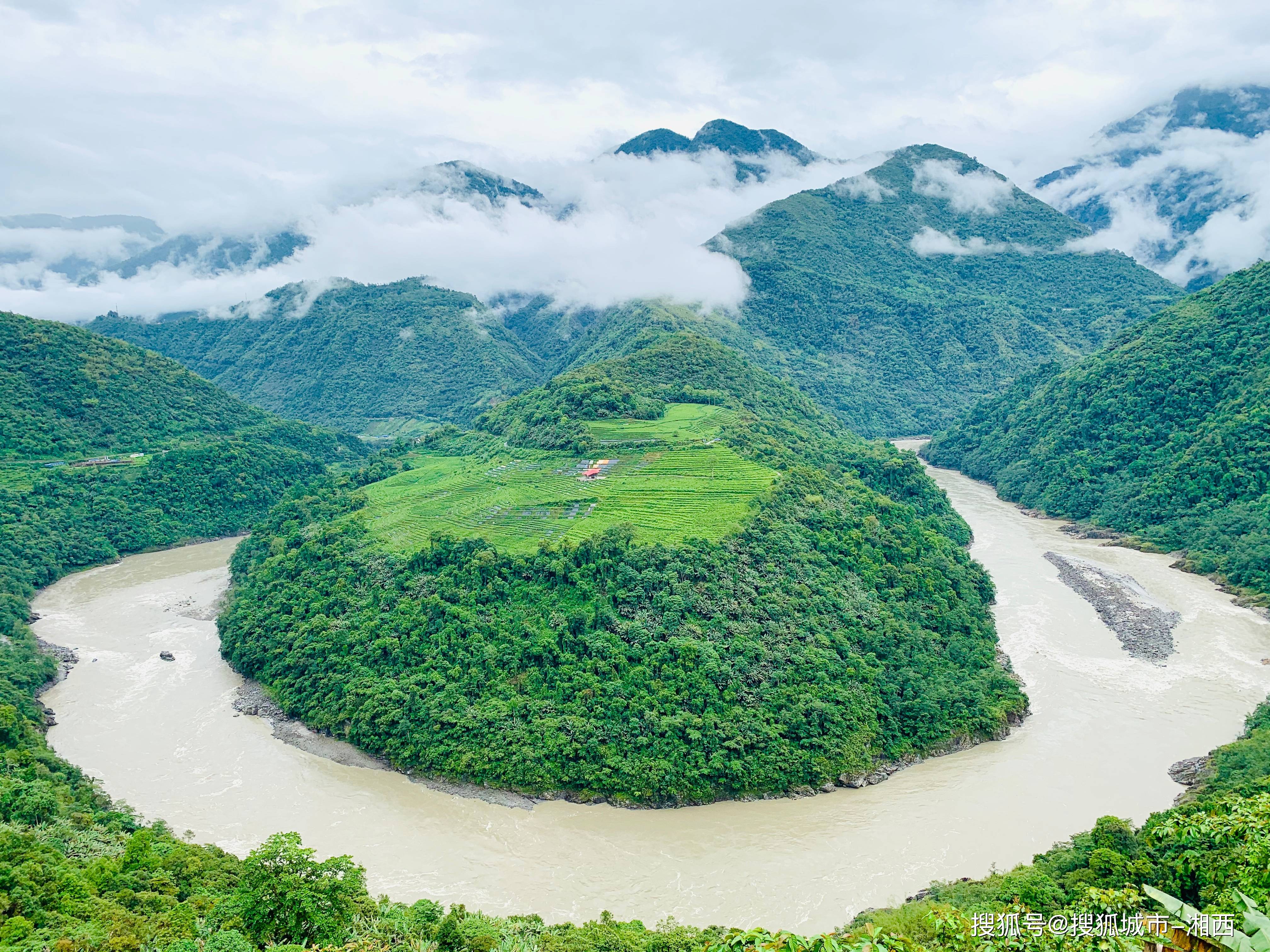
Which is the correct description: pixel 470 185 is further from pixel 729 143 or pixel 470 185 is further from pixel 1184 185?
pixel 1184 185

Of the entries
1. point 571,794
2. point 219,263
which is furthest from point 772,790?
point 219,263

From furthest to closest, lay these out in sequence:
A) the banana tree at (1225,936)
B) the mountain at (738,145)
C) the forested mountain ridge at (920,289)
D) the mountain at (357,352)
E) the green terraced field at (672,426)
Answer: the mountain at (738,145), the mountain at (357,352), the forested mountain ridge at (920,289), the green terraced field at (672,426), the banana tree at (1225,936)

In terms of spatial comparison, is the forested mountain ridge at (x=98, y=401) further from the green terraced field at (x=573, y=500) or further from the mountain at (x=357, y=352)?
the green terraced field at (x=573, y=500)

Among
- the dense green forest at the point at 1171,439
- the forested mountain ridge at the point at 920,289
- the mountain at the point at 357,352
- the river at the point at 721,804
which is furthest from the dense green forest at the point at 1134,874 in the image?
the mountain at the point at 357,352

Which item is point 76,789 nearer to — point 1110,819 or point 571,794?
point 571,794

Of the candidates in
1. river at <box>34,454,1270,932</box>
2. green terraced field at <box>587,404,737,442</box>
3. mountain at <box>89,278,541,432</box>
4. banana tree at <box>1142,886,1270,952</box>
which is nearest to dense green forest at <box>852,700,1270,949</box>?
banana tree at <box>1142,886,1270,952</box>

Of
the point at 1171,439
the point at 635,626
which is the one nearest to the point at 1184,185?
the point at 1171,439

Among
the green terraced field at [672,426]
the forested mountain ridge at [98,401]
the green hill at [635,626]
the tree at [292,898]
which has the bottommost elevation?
the tree at [292,898]

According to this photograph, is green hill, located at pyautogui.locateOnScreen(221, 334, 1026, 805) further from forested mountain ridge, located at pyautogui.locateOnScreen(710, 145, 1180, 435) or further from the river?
forested mountain ridge, located at pyautogui.locateOnScreen(710, 145, 1180, 435)
